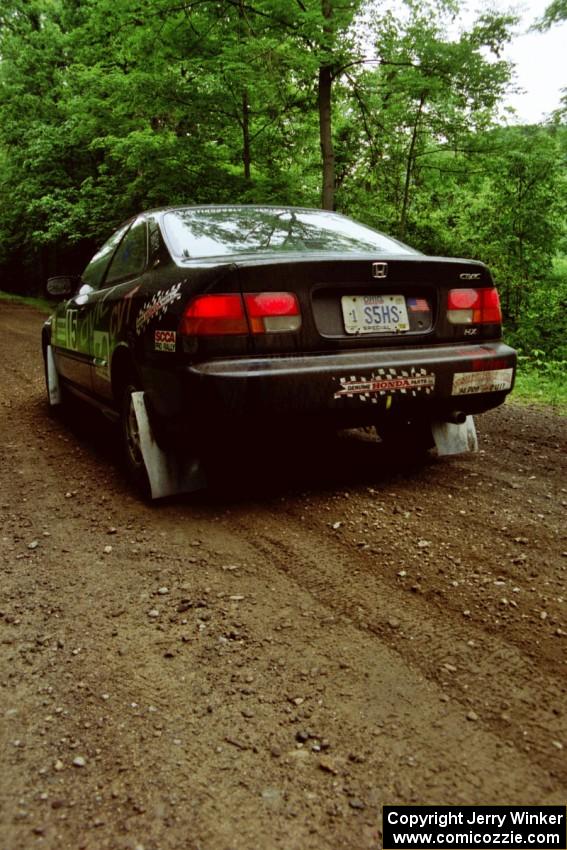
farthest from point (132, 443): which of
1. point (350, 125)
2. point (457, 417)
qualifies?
point (350, 125)

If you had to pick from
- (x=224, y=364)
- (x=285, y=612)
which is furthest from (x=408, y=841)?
(x=224, y=364)

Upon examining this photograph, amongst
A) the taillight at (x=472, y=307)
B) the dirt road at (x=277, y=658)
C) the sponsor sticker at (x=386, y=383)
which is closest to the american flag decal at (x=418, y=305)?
the taillight at (x=472, y=307)

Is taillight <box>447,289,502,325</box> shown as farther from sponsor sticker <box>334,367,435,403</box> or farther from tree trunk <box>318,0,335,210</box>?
tree trunk <box>318,0,335,210</box>

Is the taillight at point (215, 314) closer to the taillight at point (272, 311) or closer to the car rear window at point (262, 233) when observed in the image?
the taillight at point (272, 311)

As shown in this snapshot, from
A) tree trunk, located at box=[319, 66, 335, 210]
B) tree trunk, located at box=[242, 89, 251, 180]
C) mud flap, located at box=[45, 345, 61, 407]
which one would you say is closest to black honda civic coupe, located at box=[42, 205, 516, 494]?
mud flap, located at box=[45, 345, 61, 407]

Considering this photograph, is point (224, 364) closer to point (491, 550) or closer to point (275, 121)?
point (491, 550)

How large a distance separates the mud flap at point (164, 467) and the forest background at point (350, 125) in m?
5.73

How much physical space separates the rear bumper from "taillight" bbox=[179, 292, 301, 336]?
14cm

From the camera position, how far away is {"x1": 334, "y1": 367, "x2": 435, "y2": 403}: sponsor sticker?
2.92m

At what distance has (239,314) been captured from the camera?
9.16 feet

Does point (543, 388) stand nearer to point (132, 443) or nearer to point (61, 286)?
point (132, 443)

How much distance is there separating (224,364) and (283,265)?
525mm

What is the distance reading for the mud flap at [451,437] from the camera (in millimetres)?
3719

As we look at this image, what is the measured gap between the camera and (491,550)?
259 centimetres
